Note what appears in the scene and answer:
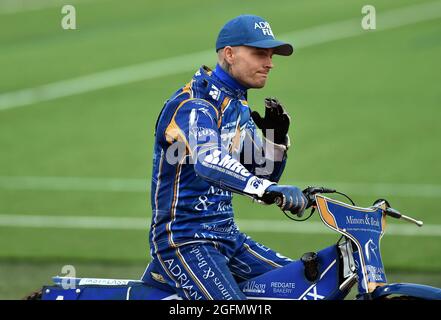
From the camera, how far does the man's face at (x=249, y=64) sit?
7.16 meters

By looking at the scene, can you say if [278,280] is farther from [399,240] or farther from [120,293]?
[399,240]

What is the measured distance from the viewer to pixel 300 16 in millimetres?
29000

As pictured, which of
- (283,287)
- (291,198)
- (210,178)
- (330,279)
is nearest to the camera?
(291,198)

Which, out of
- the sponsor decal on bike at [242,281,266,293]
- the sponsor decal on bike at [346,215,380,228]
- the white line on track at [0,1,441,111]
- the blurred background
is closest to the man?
the sponsor decal on bike at [242,281,266,293]

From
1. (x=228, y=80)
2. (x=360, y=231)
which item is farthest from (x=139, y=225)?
(x=360, y=231)

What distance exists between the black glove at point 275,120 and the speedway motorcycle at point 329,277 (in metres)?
1.10

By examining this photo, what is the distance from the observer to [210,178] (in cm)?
650

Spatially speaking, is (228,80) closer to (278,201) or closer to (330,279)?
(278,201)

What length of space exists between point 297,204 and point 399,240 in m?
7.38

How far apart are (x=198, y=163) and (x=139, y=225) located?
298 inches

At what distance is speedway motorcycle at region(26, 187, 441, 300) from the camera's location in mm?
6484

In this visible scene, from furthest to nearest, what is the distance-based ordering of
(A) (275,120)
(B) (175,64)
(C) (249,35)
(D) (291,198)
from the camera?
(B) (175,64)
(A) (275,120)
(C) (249,35)
(D) (291,198)

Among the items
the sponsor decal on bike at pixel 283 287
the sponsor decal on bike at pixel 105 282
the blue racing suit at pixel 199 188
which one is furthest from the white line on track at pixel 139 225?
the sponsor decal on bike at pixel 283 287

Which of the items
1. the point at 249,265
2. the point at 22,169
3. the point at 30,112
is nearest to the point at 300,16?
the point at 30,112
